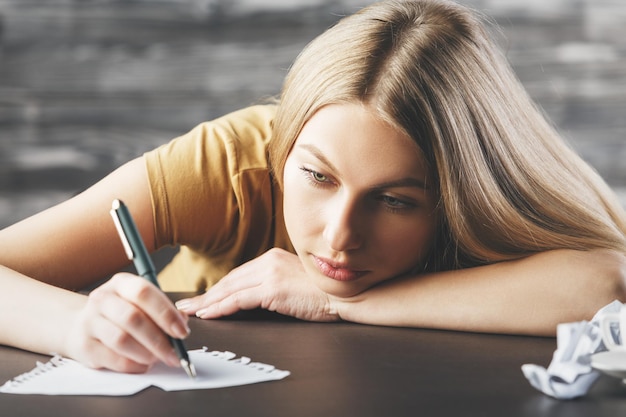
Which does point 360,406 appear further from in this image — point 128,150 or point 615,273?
point 128,150

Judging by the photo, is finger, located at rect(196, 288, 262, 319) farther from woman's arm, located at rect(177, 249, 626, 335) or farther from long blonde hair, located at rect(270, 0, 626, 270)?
long blonde hair, located at rect(270, 0, 626, 270)

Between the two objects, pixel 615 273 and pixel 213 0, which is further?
pixel 213 0

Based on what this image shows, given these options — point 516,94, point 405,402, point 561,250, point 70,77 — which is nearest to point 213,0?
point 70,77

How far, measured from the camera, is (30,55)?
264cm

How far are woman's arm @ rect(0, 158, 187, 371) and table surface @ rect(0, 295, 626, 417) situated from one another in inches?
1.9

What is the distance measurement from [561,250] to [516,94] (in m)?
0.27

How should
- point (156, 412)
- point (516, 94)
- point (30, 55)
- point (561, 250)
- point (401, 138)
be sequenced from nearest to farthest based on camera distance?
point (156, 412) → point (401, 138) → point (561, 250) → point (516, 94) → point (30, 55)

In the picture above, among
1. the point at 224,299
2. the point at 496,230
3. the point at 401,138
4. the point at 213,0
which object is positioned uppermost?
the point at 213,0

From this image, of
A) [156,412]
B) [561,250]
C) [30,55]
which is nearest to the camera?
[156,412]

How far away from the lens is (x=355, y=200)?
1103 millimetres

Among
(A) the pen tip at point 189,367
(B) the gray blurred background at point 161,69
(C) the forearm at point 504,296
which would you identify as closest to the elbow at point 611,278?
(C) the forearm at point 504,296

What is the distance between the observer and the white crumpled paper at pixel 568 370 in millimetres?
831

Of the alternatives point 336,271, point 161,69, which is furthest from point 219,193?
point 161,69

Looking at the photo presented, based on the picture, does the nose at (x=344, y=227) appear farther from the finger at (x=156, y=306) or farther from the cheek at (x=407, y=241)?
the finger at (x=156, y=306)
